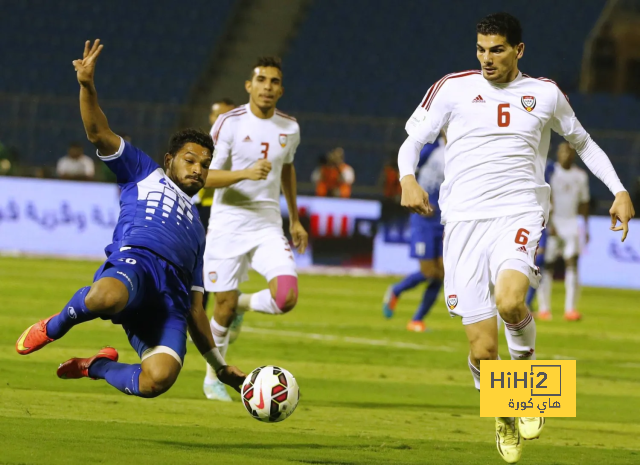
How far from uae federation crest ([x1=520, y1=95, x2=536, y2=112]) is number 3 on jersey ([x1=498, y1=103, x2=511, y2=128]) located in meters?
0.10

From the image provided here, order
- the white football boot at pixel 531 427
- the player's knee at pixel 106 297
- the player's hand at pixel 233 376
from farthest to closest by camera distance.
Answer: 1. the white football boot at pixel 531 427
2. the player's hand at pixel 233 376
3. the player's knee at pixel 106 297

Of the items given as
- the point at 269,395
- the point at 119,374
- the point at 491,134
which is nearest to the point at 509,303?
the point at 491,134

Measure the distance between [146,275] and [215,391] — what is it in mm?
2238

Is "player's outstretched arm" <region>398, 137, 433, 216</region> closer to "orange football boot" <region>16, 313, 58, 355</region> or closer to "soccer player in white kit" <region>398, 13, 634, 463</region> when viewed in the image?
"soccer player in white kit" <region>398, 13, 634, 463</region>

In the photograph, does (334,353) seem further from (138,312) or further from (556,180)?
(556,180)

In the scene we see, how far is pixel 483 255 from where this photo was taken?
19.5ft

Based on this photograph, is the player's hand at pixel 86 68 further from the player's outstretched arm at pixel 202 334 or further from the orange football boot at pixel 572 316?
the orange football boot at pixel 572 316

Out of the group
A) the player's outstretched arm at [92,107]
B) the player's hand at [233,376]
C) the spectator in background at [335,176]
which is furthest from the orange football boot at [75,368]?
the spectator in background at [335,176]

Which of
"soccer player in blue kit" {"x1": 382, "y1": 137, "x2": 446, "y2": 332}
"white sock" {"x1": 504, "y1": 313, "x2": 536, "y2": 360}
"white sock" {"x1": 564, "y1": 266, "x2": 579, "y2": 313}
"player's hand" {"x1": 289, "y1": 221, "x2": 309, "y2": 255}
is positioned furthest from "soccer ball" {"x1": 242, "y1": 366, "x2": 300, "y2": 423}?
"white sock" {"x1": 564, "y1": 266, "x2": 579, "y2": 313}

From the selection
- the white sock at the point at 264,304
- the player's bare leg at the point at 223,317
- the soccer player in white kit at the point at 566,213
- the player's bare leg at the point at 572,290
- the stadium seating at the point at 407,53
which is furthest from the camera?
the stadium seating at the point at 407,53

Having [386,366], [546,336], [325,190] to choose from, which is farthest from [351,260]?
[386,366]

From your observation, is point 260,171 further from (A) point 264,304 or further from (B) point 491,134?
(B) point 491,134

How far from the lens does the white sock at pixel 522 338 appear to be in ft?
19.3

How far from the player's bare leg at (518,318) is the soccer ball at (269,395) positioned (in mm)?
1193
